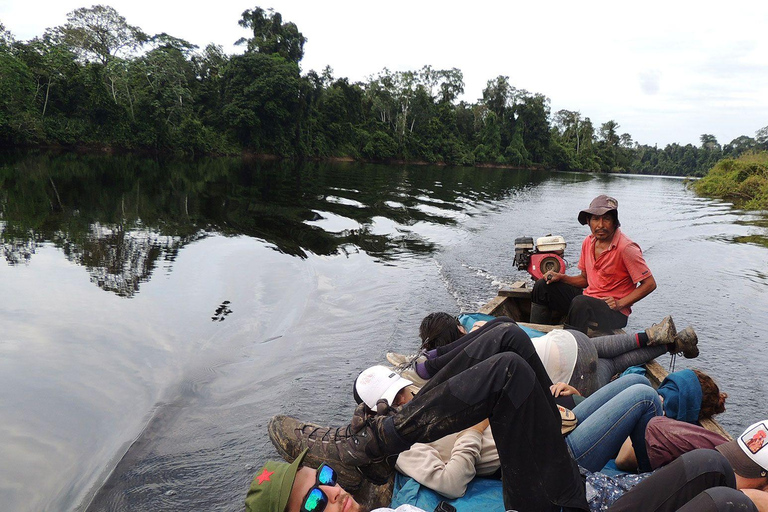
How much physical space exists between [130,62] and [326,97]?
18.9m

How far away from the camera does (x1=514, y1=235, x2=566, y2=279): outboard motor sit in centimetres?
569

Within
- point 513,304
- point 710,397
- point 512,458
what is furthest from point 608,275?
point 512,458

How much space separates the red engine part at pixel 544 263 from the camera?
5.70 metres

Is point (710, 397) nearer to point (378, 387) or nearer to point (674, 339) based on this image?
point (674, 339)

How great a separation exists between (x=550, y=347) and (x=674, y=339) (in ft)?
4.16

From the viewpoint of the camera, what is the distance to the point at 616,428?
2.47 m

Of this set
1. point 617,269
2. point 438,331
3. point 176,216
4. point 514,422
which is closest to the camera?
point 514,422

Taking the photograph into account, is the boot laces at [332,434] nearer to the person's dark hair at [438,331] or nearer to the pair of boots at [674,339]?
the person's dark hair at [438,331]

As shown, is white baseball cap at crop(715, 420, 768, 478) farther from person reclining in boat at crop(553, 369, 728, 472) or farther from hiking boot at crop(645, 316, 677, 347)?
hiking boot at crop(645, 316, 677, 347)

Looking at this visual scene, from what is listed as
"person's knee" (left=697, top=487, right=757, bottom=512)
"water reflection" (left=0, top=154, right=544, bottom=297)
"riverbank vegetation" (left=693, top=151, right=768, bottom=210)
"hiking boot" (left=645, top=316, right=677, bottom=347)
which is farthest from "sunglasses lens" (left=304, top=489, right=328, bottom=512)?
"riverbank vegetation" (left=693, top=151, right=768, bottom=210)

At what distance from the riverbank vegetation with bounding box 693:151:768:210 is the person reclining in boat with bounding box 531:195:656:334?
65.8 feet

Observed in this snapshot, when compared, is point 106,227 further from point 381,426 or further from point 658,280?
point 658,280

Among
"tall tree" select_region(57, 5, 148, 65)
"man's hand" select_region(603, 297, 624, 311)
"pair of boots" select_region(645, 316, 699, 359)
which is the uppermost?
"tall tree" select_region(57, 5, 148, 65)

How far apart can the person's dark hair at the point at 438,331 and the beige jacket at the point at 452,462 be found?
64 centimetres
